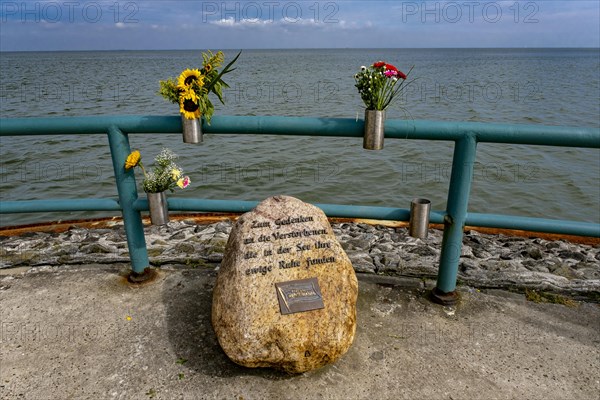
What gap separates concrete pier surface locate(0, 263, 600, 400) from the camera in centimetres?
243

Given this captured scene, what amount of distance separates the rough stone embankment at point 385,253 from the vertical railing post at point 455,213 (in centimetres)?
37

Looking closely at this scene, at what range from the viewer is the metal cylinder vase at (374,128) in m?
2.79

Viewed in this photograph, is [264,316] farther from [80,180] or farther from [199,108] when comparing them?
[80,180]

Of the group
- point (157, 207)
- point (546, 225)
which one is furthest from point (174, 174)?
point (546, 225)

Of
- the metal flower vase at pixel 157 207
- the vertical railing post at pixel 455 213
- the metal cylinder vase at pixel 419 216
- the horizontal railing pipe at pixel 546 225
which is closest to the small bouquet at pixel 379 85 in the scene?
the vertical railing post at pixel 455 213

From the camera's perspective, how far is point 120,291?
131 inches

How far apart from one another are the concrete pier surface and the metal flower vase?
20.9 inches

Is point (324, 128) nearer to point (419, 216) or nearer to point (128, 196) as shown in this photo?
point (419, 216)

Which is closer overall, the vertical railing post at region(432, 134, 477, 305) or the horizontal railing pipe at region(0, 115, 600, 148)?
the horizontal railing pipe at region(0, 115, 600, 148)

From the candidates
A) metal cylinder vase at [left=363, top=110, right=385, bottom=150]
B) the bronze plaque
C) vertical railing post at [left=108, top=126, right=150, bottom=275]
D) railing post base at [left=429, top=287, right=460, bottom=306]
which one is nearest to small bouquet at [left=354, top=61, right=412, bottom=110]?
metal cylinder vase at [left=363, top=110, right=385, bottom=150]

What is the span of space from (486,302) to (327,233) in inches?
50.2

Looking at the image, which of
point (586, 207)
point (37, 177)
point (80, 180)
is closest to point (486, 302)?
point (586, 207)

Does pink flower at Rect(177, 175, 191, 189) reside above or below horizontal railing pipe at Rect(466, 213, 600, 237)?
above

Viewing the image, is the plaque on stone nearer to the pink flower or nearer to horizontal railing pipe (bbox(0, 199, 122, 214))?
the pink flower
